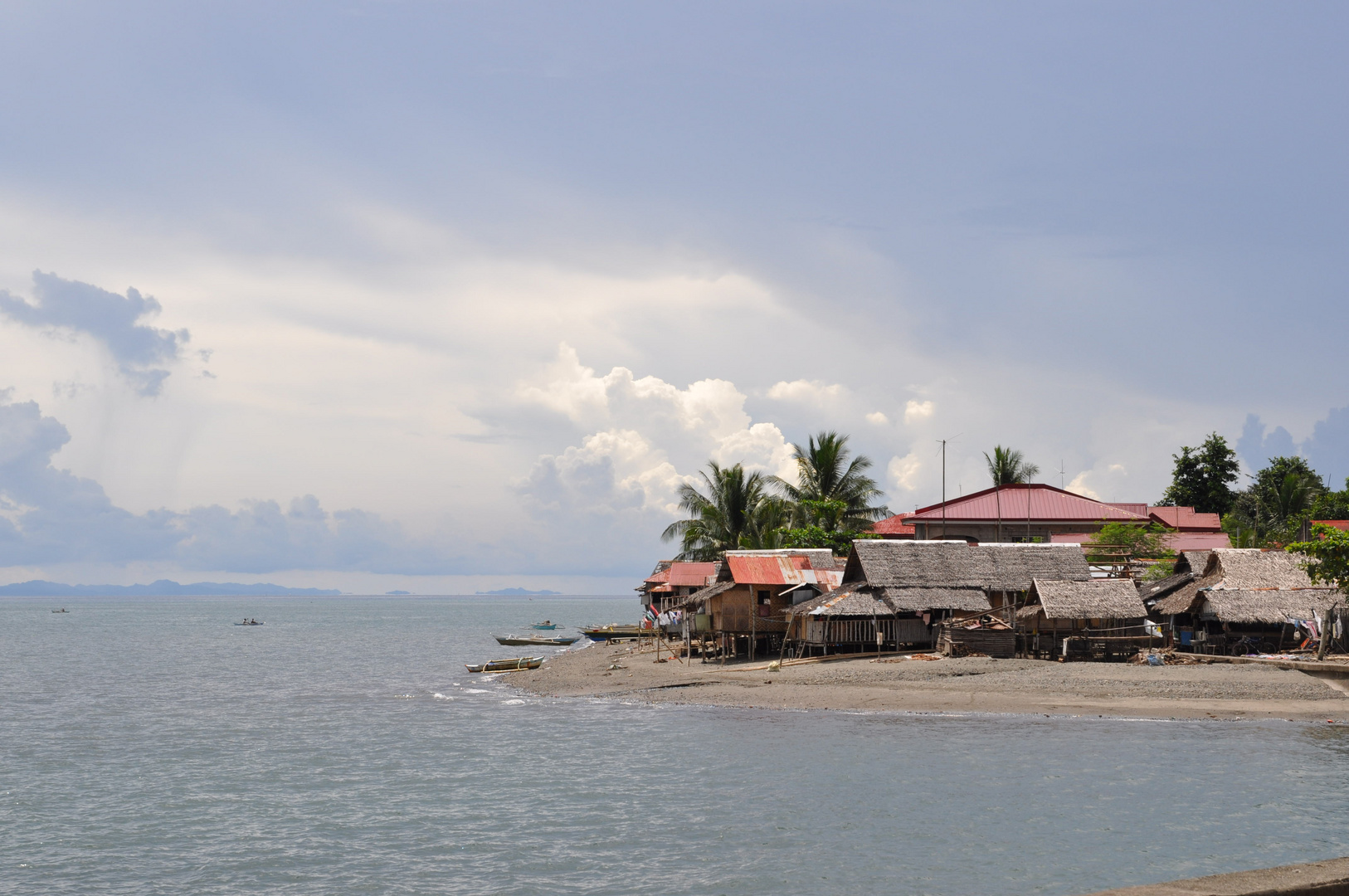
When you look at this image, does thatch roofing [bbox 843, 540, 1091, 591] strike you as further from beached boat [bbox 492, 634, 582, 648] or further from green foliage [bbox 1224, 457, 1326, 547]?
beached boat [bbox 492, 634, 582, 648]

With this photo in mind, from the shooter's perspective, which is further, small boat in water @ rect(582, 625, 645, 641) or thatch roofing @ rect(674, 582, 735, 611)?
small boat in water @ rect(582, 625, 645, 641)

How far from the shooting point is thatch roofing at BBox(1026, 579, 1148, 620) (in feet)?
118

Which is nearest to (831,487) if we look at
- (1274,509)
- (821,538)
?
(821,538)

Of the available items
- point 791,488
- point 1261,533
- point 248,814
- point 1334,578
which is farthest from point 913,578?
point 1261,533

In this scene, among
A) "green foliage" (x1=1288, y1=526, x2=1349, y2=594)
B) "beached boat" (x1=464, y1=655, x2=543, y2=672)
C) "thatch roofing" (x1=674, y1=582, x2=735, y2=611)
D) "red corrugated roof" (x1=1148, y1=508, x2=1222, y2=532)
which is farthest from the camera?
"red corrugated roof" (x1=1148, y1=508, x2=1222, y2=532)

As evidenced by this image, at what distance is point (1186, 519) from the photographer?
204 ft

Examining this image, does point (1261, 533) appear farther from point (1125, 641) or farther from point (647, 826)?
point (647, 826)

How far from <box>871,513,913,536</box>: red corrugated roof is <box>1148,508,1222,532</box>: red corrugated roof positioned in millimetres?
14246

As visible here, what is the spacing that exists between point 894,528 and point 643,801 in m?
43.3

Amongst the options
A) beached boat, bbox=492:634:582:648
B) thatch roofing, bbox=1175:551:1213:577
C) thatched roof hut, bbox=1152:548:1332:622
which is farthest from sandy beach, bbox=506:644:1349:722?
beached boat, bbox=492:634:582:648

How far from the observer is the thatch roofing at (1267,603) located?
35219mm

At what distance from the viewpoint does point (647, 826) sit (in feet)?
60.1

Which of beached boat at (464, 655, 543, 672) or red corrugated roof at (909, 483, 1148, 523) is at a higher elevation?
red corrugated roof at (909, 483, 1148, 523)

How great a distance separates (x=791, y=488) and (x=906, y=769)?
33896 millimetres
